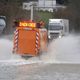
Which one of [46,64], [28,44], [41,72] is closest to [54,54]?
[28,44]

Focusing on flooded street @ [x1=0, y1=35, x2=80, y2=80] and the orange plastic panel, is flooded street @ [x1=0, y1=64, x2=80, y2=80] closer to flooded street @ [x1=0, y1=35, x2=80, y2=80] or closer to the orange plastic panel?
flooded street @ [x1=0, y1=35, x2=80, y2=80]

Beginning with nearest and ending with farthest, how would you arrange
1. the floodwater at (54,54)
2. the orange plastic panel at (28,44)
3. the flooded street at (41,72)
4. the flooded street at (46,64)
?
1. the flooded street at (41,72)
2. the flooded street at (46,64)
3. the orange plastic panel at (28,44)
4. the floodwater at (54,54)

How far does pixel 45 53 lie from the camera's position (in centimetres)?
2452

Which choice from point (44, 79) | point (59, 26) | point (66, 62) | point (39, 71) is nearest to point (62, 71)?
point (39, 71)

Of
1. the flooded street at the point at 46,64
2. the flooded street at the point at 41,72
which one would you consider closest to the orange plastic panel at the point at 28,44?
the flooded street at the point at 46,64

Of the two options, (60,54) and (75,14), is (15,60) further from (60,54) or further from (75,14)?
(75,14)

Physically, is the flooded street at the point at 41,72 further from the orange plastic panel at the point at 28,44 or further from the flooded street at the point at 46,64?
the orange plastic panel at the point at 28,44

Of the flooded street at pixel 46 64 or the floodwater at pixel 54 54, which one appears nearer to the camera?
the flooded street at pixel 46 64

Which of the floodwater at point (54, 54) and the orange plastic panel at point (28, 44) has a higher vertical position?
the orange plastic panel at point (28, 44)

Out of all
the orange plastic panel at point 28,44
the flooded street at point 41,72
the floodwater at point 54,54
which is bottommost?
the floodwater at point 54,54

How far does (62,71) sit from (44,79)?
2897 mm

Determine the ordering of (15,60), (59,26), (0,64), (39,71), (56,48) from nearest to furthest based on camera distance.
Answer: (39,71) → (0,64) → (15,60) → (56,48) → (59,26)

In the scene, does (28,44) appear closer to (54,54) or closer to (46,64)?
(46,64)

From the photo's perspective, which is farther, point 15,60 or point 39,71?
point 15,60
